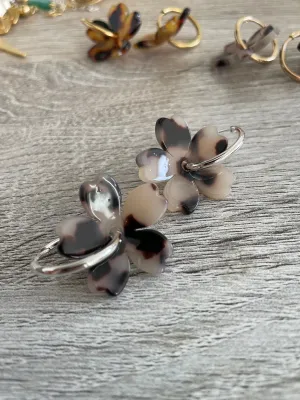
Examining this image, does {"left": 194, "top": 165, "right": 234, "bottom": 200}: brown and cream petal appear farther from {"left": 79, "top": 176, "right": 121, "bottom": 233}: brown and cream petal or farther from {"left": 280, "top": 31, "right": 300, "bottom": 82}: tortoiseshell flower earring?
{"left": 280, "top": 31, "right": 300, "bottom": 82}: tortoiseshell flower earring

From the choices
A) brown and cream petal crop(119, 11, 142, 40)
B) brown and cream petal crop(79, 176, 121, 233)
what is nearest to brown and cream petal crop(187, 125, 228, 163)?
brown and cream petal crop(79, 176, 121, 233)

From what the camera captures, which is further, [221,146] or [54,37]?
[54,37]

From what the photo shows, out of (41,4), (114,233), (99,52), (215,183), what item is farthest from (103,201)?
(41,4)

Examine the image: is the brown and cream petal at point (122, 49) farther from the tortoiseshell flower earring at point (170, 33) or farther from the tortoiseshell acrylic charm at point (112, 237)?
the tortoiseshell acrylic charm at point (112, 237)

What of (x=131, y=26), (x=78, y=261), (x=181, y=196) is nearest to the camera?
(x=78, y=261)

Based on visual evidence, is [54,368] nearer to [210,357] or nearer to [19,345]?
[19,345]

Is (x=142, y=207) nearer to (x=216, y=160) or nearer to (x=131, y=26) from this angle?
(x=216, y=160)

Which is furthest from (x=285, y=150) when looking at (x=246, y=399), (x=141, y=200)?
(x=246, y=399)
